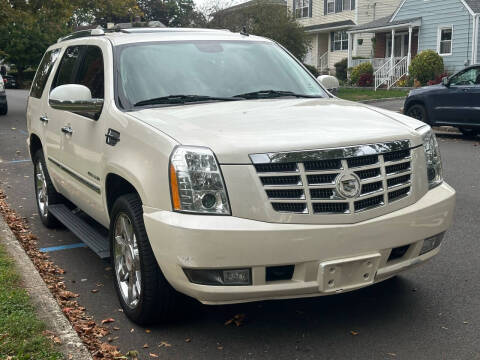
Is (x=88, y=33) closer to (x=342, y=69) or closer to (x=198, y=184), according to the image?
(x=198, y=184)

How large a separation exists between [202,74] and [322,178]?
5.74ft

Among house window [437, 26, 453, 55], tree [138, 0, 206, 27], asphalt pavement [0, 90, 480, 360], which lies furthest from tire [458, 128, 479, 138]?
tree [138, 0, 206, 27]

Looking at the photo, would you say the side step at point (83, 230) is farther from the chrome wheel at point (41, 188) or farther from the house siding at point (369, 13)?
the house siding at point (369, 13)

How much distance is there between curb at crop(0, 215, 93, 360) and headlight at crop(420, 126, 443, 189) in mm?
2419

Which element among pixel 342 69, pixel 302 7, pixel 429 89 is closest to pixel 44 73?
pixel 429 89

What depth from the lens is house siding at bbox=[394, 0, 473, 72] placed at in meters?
29.2

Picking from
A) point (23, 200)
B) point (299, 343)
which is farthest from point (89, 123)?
point (23, 200)

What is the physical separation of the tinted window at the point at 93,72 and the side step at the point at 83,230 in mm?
1144

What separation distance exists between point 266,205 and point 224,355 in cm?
96

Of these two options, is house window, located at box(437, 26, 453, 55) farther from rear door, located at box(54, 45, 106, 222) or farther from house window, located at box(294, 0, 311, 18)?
rear door, located at box(54, 45, 106, 222)

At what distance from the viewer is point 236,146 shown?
141 inches

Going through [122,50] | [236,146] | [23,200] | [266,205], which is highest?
[122,50]

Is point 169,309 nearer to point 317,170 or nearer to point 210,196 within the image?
point 210,196

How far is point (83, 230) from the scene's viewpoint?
5531 mm
